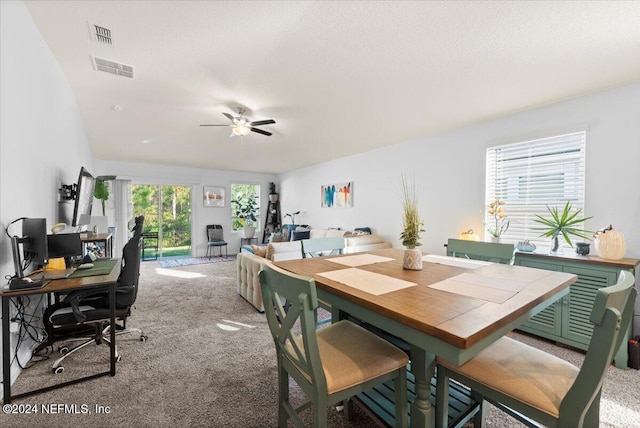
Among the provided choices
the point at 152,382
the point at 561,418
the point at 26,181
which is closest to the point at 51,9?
the point at 26,181

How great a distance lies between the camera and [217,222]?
7766mm

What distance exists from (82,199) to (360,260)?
343 cm

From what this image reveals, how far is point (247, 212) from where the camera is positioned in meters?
8.20

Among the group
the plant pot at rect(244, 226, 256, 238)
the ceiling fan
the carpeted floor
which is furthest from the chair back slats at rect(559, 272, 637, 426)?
the plant pot at rect(244, 226, 256, 238)

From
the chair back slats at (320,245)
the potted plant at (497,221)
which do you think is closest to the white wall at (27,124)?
the chair back slats at (320,245)

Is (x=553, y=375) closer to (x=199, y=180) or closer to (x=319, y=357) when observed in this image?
(x=319, y=357)

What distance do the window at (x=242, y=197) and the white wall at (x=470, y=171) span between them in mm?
2227

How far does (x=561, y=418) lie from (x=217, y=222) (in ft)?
25.7

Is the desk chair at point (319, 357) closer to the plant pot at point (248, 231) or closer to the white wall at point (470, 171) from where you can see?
the white wall at point (470, 171)

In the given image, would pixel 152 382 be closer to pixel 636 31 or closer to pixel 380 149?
pixel 636 31

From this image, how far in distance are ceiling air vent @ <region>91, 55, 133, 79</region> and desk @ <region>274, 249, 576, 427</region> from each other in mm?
2699

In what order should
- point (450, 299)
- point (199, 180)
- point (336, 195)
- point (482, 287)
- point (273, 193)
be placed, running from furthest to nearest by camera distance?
1. point (273, 193)
2. point (199, 180)
3. point (336, 195)
4. point (482, 287)
5. point (450, 299)

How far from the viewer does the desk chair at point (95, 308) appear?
201cm

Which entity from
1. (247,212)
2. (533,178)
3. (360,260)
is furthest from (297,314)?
(247,212)
